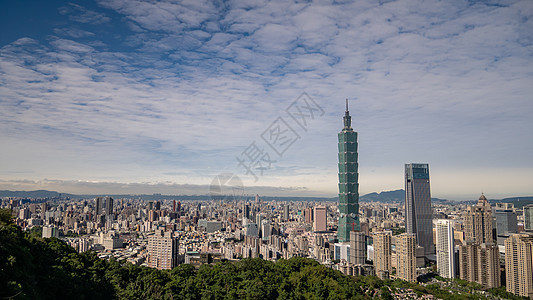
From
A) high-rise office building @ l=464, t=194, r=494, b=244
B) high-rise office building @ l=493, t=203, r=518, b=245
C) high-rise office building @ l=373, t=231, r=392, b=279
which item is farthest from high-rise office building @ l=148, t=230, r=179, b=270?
high-rise office building @ l=493, t=203, r=518, b=245

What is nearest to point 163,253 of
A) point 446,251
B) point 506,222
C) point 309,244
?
point 309,244

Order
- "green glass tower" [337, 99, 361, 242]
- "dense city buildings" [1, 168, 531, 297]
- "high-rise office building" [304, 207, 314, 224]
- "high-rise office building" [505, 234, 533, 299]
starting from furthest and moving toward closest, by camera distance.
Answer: "high-rise office building" [304, 207, 314, 224] → "green glass tower" [337, 99, 361, 242] → "dense city buildings" [1, 168, 531, 297] → "high-rise office building" [505, 234, 533, 299]

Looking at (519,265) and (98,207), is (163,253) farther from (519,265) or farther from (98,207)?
(98,207)

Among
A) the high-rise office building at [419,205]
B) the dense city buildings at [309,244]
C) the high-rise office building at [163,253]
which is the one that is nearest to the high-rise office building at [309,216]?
the dense city buildings at [309,244]

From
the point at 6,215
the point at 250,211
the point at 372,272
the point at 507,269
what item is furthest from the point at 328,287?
the point at 250,211

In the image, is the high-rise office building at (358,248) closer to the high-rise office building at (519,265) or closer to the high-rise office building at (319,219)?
the high-rise office building at (519,265)

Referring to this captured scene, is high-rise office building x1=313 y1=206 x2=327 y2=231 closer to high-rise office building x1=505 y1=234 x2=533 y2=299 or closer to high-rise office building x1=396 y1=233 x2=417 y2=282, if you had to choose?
high-rise office building x1=396 y1=233 x2=417 y2=282
